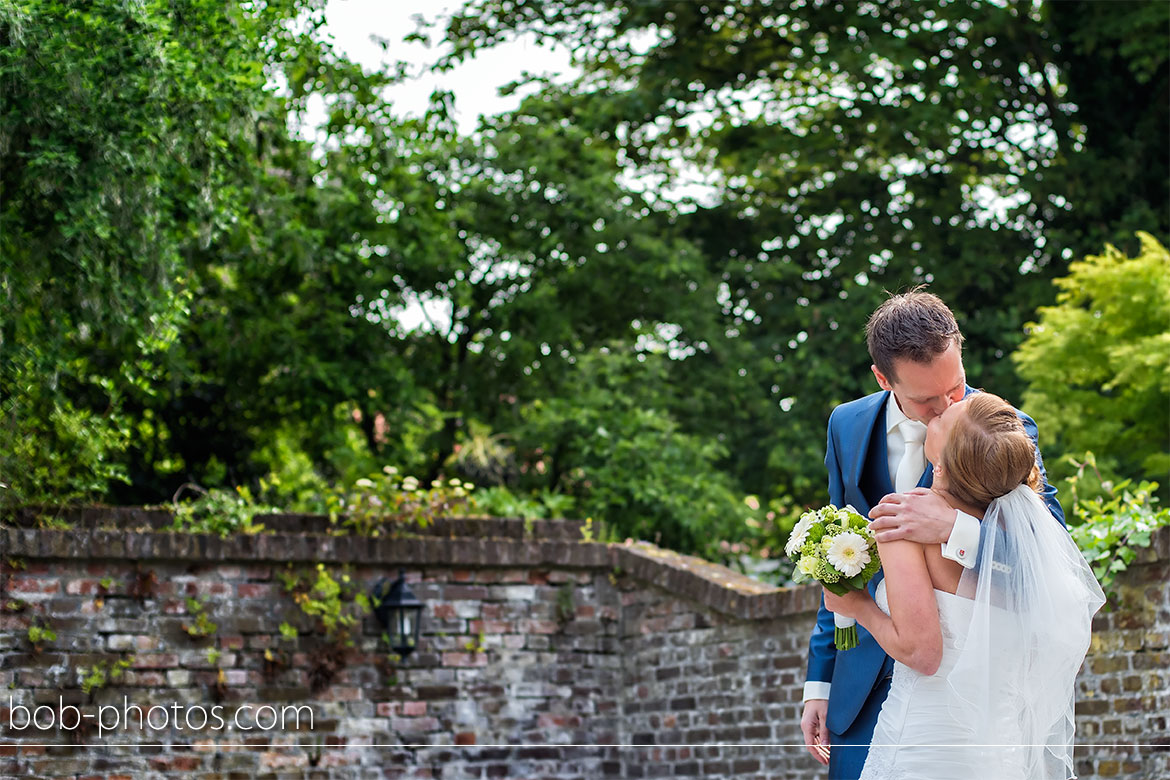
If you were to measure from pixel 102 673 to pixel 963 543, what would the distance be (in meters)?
4.66

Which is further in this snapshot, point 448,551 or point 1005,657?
point 448,551

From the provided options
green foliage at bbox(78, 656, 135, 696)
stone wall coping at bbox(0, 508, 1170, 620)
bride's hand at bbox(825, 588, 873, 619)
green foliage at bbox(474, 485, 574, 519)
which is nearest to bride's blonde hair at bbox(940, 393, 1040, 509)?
bride's hand at bbox(825, 588, 873, 619)

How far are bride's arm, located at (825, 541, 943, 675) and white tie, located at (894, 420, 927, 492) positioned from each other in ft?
1.24

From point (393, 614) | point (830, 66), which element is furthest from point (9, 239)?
point (830, 66)

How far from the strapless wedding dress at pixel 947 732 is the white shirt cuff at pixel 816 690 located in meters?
0.43

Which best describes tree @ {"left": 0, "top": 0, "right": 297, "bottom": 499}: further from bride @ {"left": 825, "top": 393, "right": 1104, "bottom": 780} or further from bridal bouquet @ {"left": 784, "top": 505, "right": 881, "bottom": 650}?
bride @ {"left": 825, "top": 393, "right": 1104, "bottom": 780}

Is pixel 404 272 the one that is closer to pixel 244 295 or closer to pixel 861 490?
pixel 244 295

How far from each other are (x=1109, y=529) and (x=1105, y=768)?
35.3 inches

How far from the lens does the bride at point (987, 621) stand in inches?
102

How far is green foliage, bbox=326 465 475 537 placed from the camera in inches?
261

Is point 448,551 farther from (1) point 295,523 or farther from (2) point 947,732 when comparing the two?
(2) point 947,732

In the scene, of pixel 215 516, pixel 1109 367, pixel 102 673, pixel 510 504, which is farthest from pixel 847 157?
pixel 102 673

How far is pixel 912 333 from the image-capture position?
9.03 feet

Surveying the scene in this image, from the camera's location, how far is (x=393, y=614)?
6504mm
